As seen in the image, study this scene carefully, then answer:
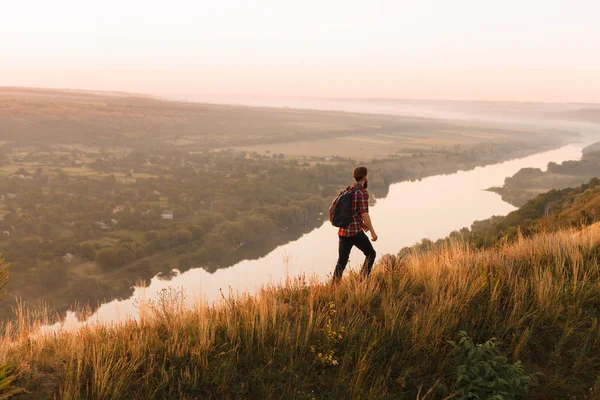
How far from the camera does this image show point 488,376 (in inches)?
154

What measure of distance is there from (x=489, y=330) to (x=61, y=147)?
222726mm

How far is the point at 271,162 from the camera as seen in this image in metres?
159

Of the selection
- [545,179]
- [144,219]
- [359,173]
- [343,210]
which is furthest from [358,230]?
[545,179]

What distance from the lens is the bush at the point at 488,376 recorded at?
3803 millimetres

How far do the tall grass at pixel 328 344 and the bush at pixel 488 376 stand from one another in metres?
0.13

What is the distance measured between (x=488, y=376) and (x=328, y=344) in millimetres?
1468

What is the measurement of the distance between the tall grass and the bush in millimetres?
125

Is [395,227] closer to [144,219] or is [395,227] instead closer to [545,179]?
[144,219]

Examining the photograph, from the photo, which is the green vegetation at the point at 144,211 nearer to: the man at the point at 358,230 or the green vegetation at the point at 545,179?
the man at the point at 358,230

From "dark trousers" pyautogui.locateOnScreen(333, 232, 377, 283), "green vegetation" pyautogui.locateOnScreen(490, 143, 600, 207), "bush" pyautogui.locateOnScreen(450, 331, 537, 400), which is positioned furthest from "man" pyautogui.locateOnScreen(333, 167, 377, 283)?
"green vegetation" pyautogui.locateOnScreen(490, 143, 600, 207)

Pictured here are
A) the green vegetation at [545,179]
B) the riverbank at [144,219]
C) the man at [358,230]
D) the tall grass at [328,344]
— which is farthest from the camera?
the green vegetation at [545,179]

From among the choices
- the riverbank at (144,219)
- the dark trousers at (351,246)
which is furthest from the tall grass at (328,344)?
the riverbank at (144,219)

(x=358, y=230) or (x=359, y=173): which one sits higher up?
(x=359, y=173)

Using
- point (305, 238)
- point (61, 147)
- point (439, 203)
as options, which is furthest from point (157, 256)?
point (61, 147)
